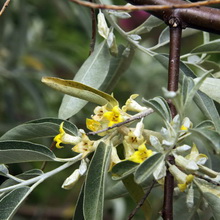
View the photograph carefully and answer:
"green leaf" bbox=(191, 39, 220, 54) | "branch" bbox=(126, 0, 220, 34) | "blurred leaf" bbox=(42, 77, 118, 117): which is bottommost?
"blurred leaf" bbox=(42, 77, 118, 117)

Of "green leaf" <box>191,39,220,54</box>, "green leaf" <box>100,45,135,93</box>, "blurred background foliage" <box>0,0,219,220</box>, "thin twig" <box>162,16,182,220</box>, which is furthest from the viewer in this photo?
"blurred background foliage" <box>0,0,219,220</box>

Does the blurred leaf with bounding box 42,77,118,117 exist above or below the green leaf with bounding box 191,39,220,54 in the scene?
below

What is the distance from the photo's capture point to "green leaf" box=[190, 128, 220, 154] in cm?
63

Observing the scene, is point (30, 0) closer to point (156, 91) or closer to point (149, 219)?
point (156, 91)

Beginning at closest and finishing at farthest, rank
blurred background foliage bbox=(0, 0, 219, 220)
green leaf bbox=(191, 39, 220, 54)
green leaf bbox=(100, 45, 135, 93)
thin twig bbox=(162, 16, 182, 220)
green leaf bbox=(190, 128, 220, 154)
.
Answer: green leaf bbox=(190, 128, 220, 154) → thin twig bbox=(162, 16, 182, 220) → green leaf bbox=(191, 39, 220, 54) → green leaf bbox=(100, 45, 135, 93) → blurred background foliage bbox=(0, 0, 219, 220)

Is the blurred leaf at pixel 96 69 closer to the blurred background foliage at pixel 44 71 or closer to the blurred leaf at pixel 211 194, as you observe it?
the blurred leaf at pixel 211 194

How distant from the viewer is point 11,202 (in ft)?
2.52

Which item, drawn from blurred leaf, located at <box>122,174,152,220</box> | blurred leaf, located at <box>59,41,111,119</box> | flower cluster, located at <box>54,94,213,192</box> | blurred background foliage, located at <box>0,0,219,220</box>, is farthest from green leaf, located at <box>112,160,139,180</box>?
blurred background foliage, located at <box>0,0,219,220</box>

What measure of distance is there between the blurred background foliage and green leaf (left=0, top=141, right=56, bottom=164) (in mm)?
887

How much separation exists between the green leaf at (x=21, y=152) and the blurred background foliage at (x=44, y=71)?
0.89m

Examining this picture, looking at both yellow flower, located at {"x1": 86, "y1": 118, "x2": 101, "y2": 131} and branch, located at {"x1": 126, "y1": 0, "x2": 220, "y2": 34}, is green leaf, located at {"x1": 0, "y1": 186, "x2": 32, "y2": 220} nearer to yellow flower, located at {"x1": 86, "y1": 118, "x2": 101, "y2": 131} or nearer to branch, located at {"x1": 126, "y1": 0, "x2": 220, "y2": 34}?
yellow flower, located at {"x1": 86, "y1": 118, "x2": 101, "y2": 131}

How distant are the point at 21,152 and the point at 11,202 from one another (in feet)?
0.24

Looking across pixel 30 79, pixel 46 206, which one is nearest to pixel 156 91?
pixel 30 79

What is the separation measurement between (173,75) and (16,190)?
0.29 m
